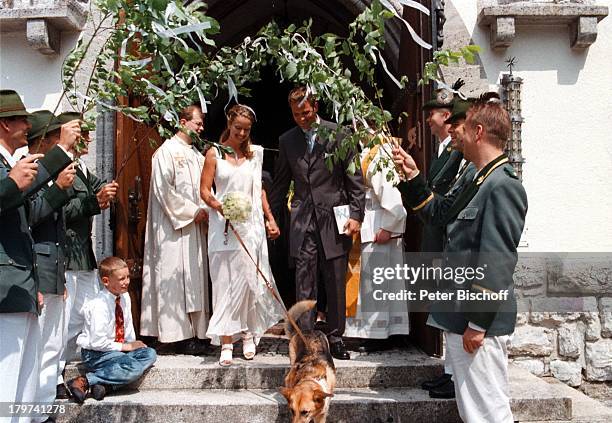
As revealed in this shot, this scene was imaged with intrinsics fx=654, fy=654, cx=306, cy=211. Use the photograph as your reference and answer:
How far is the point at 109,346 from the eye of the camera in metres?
4.59

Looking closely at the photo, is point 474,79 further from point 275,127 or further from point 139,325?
point 275,127

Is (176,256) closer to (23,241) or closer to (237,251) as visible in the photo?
(237,251)

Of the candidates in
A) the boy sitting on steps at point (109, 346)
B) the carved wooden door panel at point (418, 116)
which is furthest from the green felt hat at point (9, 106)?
the carved wooden door panel at point (418, 116)

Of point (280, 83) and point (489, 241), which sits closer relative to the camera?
point (489, 241)

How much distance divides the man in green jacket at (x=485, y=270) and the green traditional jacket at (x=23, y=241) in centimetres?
216

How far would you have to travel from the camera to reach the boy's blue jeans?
4.53m

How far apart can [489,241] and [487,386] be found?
738 millimetres

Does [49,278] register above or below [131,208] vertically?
below

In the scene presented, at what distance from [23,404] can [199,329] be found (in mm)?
1896

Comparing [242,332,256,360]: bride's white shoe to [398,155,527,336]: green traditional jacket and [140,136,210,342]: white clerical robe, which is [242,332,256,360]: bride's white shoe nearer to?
[140,136,210,342]: white clerical robe

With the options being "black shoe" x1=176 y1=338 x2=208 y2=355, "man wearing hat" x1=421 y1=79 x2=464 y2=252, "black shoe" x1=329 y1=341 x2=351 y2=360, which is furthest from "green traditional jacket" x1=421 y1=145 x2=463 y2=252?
"black shoe" x1=176 y1=338 x2=208 y2=355

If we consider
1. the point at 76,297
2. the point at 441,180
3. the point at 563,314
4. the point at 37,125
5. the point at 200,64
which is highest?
the point at 200,64

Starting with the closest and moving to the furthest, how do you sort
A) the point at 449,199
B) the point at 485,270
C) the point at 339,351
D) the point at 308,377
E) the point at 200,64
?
the point at 485,270 → the point at 449,199 → the point at 308,377 → the point at 200,64 → the point at 339,351

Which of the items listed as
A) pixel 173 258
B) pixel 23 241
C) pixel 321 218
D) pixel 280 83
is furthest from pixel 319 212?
pixel 23 241
